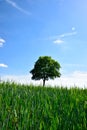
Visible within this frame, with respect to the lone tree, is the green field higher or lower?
lower

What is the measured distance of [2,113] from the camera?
6297 mm

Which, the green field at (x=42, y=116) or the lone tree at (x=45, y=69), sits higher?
the lone tree at (x=45, y=69)

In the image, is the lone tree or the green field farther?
the lone tree

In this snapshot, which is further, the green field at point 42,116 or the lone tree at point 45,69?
the lone tree at point 45,69

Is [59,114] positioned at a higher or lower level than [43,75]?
lower

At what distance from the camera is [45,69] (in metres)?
89.1

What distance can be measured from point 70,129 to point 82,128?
0.79 feet

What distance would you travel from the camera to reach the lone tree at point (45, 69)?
87312 millimetres

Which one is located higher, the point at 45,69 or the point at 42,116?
the point at 45,69

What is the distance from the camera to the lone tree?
87.3 m

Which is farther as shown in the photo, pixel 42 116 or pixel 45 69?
pixel 45 69

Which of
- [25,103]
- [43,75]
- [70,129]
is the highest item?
[43,75]

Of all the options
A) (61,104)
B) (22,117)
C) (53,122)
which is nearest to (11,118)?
(22,117)

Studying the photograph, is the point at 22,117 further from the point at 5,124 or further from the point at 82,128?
the point at 82,128
